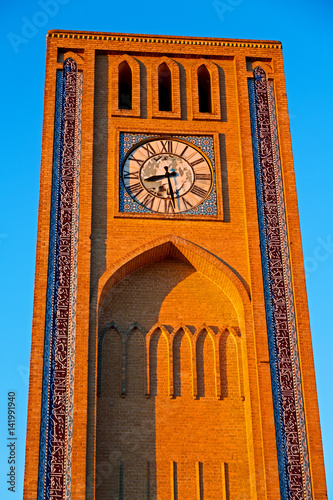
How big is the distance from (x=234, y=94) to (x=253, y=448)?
6101mm

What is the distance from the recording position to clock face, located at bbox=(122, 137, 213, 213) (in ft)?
50.5

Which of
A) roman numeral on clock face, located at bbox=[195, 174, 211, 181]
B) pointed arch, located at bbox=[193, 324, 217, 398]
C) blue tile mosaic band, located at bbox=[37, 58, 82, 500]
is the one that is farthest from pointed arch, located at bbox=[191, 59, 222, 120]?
pointed arch, located at bbox=[193, 324, 217, 398]

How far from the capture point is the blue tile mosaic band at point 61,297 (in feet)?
43.1

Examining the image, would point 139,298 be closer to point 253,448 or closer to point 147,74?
point 253,448

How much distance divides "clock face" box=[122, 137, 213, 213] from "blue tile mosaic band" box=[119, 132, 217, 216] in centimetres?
7

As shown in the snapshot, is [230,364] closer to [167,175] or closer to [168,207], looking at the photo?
[168,207]

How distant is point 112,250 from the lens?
14.8 meters

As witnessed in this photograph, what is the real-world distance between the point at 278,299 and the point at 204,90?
4.38 meters

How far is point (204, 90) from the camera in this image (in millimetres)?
17047

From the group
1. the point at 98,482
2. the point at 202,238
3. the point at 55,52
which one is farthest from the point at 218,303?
the point at 55,52

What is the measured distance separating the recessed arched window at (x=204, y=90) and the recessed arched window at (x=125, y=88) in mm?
1206

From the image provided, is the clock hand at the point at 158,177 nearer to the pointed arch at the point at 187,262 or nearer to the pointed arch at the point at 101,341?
the pointed arch at the point at 187,262

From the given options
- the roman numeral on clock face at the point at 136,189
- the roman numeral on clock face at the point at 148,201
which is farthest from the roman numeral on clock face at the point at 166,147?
the roman numeral on clock face at the point at 148,201

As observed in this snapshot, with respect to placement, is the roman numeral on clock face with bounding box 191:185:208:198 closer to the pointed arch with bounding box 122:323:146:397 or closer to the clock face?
the clock face
